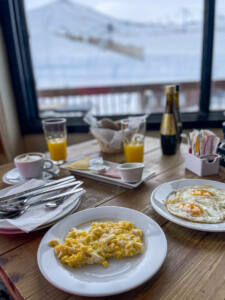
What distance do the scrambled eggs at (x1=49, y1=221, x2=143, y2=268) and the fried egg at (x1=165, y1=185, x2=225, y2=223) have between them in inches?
6.6

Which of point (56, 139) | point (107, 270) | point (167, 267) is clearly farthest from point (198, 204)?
point (56, 139)

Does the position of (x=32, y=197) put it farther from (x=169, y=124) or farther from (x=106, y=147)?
(x=169, y=124)

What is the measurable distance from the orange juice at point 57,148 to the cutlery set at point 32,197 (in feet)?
1.25

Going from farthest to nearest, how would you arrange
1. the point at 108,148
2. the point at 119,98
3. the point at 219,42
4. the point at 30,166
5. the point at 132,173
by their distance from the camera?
the point at 119,98, the point at 219,42, the point at 108,148, the point at 30,166, the point at 132,173

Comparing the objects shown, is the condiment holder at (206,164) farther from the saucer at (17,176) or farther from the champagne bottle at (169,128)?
the saucer at (17,176)

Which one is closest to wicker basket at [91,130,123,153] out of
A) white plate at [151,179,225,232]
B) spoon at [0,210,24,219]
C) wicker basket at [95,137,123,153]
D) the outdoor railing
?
wicker basket at [95,137,123,153]

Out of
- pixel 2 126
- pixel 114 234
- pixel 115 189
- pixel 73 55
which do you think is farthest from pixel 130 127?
pixel 73 55

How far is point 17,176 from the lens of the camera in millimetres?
1140

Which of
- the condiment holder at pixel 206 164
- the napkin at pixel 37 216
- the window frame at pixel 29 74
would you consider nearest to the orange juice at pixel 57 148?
the napkin at pixel 37 216

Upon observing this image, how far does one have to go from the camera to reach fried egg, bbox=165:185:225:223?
707mm

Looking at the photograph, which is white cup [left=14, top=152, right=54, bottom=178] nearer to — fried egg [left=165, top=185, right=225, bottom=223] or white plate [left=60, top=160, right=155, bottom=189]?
white plate [left=60, top=160, right=155, bottom=189]

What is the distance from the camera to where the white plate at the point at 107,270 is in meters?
0.49

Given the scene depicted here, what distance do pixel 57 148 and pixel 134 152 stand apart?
44cm

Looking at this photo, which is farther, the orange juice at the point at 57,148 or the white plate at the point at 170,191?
the orange juice at the point at 57,148
